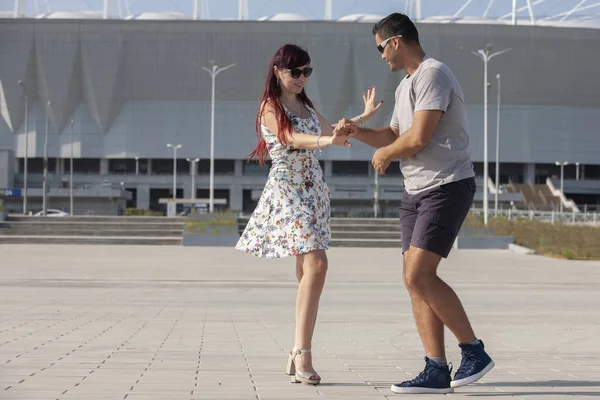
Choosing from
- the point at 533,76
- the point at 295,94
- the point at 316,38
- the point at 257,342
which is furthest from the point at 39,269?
the point at 533,76

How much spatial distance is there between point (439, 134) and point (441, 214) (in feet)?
1.49

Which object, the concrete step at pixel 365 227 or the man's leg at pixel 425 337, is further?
the concrete step at pixel 365 227

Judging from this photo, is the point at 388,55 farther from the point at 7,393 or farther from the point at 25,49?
the point at 25,49

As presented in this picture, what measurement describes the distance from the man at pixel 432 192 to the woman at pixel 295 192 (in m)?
0.56

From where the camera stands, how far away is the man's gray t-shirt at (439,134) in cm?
521

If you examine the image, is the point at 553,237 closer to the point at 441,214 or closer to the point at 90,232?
the point at 90,232

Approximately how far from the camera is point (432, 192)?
522cm

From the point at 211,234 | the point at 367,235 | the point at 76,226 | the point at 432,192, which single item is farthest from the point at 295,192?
the point at 76,226

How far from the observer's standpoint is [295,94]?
604 cm

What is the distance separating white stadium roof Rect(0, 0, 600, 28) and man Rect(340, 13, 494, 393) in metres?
80.7

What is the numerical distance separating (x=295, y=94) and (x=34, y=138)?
83.8m

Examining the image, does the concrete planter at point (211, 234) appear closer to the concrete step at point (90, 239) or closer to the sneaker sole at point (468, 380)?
the concrete step at point (90, 239)

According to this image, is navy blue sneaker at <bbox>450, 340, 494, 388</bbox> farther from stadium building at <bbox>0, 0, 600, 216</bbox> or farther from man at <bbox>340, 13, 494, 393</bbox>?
stadium building at <bbox>0, 0, 600, 216</bbox>

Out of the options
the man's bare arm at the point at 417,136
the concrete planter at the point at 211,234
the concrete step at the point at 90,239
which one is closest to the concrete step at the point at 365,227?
the concrete planter at the point at 211,234
